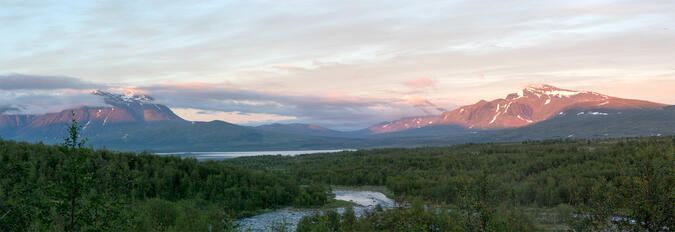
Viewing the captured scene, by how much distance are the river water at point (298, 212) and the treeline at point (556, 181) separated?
8.29 ft

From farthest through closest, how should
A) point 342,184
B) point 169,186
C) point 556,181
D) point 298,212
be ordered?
1. point 342,184
2. point 556,181
3. point 169,186
4. point 298,212

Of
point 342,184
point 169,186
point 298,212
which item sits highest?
point 169,186

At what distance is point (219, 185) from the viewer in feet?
111

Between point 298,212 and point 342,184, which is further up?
point 298,212

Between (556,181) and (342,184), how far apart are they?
24270 mm

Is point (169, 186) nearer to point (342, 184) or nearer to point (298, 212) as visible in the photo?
point (298, 212)

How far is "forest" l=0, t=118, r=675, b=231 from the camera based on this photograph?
12.8 meters

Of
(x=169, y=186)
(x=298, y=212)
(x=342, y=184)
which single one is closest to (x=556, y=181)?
(x=298, y=212)

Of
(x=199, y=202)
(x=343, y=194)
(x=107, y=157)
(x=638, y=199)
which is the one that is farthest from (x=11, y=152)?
(x=638, y=199)

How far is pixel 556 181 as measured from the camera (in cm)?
3812

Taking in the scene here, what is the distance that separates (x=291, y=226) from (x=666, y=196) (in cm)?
1816

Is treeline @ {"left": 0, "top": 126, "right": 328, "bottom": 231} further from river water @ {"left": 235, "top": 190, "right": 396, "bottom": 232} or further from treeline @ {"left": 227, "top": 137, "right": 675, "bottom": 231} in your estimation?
treeline @ {"left": 227, "top": 137, "right": 675, "bottom": 231}

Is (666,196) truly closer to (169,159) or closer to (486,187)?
(486,187)

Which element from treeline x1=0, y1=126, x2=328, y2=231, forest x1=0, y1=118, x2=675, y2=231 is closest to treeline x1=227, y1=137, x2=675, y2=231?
forest x1=0, y1=118, x2=675, y2=231
